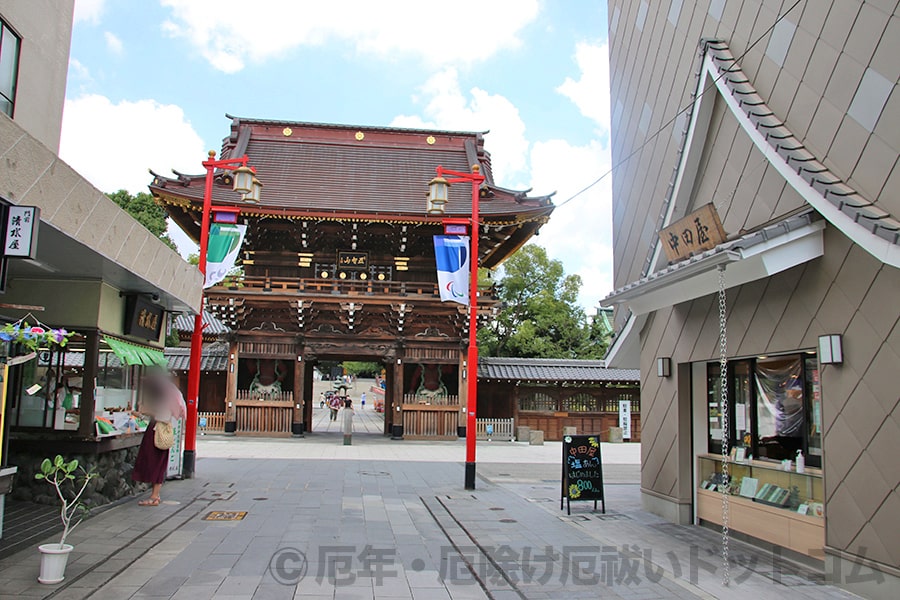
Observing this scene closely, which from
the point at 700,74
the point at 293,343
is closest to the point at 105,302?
the point at 700,74

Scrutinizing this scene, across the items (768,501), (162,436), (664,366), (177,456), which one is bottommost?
(177,456)

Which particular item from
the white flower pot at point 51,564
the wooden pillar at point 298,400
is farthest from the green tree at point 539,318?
the white flower pot at point 51,564

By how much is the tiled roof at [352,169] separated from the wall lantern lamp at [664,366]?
13.7 meters

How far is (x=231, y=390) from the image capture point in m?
24.5

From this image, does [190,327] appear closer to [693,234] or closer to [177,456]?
[177,456]

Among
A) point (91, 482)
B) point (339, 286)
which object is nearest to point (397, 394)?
point (339, 286)

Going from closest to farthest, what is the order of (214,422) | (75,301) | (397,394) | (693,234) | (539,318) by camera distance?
(693,234) → (75,301) → (397,394) → (214,422) → (539,318)

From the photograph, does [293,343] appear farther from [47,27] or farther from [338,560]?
[338,560]

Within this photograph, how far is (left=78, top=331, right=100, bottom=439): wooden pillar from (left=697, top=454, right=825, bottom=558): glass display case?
29.8 feet

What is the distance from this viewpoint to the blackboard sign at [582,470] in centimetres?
1107

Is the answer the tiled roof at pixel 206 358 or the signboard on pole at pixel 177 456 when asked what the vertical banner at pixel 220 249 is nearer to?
the signboard on pole at pixel 177 456

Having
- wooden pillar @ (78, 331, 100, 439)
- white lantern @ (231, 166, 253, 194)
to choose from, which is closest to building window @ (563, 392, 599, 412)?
white lantern @ (231, 166, 253, 194)

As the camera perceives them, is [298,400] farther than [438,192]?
Yes

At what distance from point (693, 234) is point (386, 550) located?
220 inches
